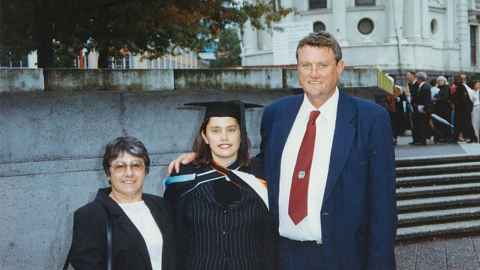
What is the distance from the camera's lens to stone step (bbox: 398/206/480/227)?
31.3 ft

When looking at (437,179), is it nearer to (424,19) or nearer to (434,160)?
(434,160)

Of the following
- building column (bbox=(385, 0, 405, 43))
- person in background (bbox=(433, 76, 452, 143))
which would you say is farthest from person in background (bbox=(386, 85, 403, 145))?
building column (bbox=(385, 0, 405, 43))

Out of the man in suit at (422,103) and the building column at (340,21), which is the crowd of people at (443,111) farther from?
the building column at (340,21)

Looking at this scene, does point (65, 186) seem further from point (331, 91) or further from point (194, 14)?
point (194, 14)

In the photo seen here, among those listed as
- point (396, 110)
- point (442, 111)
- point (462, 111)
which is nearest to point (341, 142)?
point (462, 111)

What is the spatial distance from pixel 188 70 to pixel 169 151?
85cm

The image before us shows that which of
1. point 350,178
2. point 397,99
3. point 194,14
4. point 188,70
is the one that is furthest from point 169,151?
point 397,99

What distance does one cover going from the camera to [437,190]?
10.7 meters

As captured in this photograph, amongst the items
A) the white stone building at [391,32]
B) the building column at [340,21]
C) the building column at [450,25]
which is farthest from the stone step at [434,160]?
the building column at [450,25]

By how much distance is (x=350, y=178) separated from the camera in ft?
12.6

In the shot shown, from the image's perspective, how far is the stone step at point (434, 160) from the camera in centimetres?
1173

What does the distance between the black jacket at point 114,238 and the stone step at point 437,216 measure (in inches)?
242

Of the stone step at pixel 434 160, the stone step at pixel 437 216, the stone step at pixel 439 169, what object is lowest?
the stone step at pixel 437 216

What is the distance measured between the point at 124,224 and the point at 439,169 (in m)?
8.73
